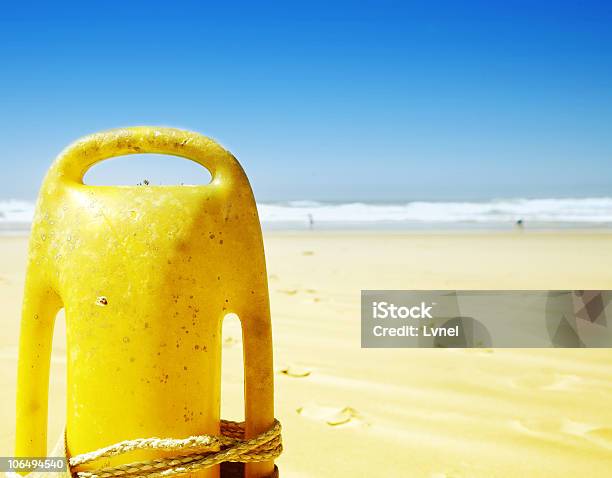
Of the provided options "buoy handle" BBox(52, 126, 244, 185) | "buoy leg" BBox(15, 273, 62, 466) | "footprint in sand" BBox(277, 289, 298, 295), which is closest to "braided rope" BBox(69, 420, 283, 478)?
"buoy leg" BBox(15, 273, 62, 466)

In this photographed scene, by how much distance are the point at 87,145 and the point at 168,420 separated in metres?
0.60

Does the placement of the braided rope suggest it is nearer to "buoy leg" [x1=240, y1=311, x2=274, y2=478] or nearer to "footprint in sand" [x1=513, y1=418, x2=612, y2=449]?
"buoy leg" [x1=240, y1=311, x2=274, y2=478]

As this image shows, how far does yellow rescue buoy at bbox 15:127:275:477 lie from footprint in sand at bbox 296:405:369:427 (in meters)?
1.02

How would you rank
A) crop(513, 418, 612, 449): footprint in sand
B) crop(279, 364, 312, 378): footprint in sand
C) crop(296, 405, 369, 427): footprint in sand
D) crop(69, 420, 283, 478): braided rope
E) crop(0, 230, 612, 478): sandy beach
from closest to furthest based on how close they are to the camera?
1. crop(69, 420, 283, 478): braided rope
2. crop(0, 230, 612, 478): sandy beach
3. crop(513, 418, 612, 449): footprint in sand
4. crop(296, 405, 369, 427): footprint in sand
5. crop(279, 364, 312, 378): footprint in sand

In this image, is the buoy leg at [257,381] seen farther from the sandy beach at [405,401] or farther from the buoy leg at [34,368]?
the sandy beach at [405,401]

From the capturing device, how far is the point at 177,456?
976 millimetres

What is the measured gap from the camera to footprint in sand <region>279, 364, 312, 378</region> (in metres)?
2.61

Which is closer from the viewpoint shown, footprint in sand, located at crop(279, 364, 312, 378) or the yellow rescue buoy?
the yellow rescue buoy

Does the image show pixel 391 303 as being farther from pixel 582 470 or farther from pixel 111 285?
pixel 111 285

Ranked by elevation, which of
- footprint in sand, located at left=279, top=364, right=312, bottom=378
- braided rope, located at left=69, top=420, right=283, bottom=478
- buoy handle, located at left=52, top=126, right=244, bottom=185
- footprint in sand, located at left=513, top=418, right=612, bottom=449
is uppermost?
buoy handle, located at left=52, top=126, right=244, bottom=185

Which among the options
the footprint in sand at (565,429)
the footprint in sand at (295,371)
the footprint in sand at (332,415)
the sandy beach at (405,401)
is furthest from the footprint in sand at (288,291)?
the footprint in sand at (565,429)

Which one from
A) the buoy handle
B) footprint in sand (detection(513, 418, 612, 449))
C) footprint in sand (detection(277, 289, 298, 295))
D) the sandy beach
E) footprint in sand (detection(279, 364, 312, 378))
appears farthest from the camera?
footprint in sand (detection(277, 289, 298, 295))

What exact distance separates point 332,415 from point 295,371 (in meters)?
0.57

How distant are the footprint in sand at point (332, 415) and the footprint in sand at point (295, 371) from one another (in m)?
0.41
